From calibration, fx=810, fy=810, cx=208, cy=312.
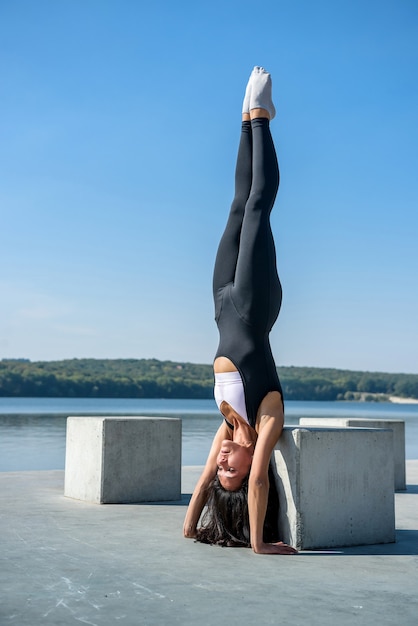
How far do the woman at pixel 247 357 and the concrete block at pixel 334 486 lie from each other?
21 cm

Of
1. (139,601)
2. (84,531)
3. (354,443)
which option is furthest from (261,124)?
(139,601)

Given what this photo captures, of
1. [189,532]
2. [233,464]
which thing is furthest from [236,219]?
[189,532]

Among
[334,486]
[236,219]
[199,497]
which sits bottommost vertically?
[199,497]

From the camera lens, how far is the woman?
19.9 feet

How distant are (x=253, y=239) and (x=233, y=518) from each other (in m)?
2.16

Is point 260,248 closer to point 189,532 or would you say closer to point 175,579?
point 189,532

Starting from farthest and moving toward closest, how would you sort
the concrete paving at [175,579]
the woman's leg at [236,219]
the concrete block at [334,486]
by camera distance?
the woman's leg at [236,219] → the concrete block at [334,486] → the concrete paving at [175,579]

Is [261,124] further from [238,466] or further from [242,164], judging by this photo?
[238,466]

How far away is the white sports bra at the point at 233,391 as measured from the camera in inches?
247

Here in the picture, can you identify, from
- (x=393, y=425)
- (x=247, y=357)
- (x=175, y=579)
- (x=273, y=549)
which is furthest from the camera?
(x=393, y=425)

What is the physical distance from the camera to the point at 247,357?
20.6 feet

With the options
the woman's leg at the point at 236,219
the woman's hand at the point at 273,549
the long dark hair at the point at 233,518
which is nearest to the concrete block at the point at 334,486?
the long dark hair at the point at 233,518

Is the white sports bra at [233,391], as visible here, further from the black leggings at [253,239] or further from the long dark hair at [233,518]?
the long dark hair at [233,518]

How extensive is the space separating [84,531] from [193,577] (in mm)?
1968
